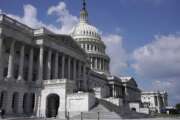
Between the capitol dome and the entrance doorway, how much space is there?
2675 inches

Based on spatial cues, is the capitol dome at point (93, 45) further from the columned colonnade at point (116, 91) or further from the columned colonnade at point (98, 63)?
the columned colonnade at point (116, 91)

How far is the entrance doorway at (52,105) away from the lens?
200 feet

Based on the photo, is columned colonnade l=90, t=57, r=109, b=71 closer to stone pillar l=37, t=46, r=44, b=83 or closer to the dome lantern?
the dome lantern

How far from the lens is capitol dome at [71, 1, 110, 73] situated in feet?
438

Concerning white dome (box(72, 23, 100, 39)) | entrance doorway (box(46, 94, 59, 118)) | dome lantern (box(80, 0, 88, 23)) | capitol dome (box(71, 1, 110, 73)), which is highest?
dome lantern (box(80, 0, 88, 23))

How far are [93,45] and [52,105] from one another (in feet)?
250

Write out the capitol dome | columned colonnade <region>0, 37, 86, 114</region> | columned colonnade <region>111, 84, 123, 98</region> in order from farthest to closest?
the capitol dome, columned colonnade <region>111, 84, 123, 98</region>, columned colonnade <region>0, 37, 86, 114</region>

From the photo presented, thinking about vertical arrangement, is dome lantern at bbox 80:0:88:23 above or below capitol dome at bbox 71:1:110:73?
above

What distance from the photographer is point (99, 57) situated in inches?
5290

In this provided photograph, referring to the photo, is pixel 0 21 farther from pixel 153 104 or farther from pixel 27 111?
pixel 153 104

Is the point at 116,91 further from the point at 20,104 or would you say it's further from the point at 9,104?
the point at 9,104

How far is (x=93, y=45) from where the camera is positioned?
13575cm

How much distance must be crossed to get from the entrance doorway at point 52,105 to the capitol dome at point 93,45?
2675 inches

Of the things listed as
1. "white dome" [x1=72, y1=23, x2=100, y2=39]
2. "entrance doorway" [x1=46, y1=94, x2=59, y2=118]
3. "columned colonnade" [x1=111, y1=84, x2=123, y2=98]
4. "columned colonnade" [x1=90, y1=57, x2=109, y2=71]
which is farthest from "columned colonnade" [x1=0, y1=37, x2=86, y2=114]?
"white dome" [x1=72, y1=23, x2=100, y2=39]
